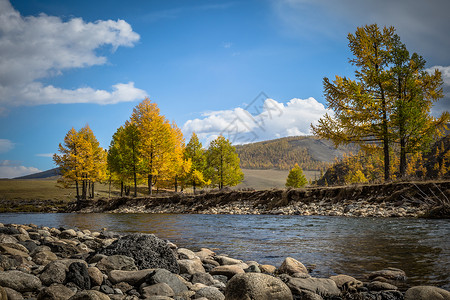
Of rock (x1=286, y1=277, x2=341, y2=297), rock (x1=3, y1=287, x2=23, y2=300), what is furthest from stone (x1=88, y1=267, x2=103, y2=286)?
rock (x1=286, y1=277, x2=341, y2=297)

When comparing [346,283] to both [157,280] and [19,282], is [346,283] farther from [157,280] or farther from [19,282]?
[19,282]

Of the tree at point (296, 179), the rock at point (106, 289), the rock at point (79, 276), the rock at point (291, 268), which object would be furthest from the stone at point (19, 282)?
the tree at point (296, 179)

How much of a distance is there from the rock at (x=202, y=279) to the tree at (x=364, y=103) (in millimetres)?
16311

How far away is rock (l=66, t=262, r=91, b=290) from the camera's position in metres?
3.87

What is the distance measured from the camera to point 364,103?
59.1 feet

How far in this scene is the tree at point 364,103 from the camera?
18.3 m

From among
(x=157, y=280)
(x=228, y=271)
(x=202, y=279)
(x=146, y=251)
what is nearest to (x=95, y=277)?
(x=157, y=280)

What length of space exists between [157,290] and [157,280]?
0.25m

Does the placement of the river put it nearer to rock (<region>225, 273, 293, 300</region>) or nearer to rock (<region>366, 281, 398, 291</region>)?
rock (<region>366, 281, 398, 291</region>)

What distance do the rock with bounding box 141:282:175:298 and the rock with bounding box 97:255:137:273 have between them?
1.01m

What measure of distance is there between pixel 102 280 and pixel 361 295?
3.45 m

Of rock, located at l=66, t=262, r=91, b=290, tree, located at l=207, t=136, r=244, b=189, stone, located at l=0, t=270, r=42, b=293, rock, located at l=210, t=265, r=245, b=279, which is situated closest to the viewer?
stone, located at l=0, t=270, r=42, b=293

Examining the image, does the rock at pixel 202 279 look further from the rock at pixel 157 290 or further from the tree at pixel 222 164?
the tree at pixel 222 164

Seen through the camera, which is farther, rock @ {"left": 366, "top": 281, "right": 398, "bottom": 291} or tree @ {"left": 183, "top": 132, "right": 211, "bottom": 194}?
tree @ {"left": 183, "top": 132, "right": 211, "bottom": 194}
